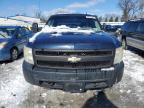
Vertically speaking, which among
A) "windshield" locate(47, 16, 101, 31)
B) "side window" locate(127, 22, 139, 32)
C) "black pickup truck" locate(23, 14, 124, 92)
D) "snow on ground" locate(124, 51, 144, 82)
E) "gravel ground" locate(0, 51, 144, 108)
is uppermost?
"windshield" locate(47, 16, 101, 31)

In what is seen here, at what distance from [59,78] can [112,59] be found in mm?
1125

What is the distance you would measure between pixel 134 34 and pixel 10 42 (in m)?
6.05

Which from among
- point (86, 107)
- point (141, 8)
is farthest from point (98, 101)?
point (141, 8)

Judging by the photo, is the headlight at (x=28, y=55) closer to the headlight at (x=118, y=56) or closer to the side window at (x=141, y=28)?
the headlight at (x=118, y=56)

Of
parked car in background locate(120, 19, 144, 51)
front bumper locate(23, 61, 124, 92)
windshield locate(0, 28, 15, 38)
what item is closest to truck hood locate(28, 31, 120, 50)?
front bumper locate(23, 61, 124, 92)

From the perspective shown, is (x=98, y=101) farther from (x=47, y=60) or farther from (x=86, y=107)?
(x=47, y=60)

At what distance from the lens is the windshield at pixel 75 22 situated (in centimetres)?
668

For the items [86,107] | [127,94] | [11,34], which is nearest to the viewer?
[86,107]

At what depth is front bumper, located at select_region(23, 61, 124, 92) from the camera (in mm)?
4477

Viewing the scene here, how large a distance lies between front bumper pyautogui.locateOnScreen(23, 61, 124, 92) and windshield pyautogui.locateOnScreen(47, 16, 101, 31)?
7.51 ft

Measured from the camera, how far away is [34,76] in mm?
4609

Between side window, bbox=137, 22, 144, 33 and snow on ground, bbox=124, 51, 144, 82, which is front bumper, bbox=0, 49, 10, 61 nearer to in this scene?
snow on ground, bbox=124, 51, 144, 82

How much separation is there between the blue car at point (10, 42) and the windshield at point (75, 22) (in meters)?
2.63

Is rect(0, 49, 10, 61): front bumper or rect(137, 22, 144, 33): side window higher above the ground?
rect(137, 22, 144, 33): side window
